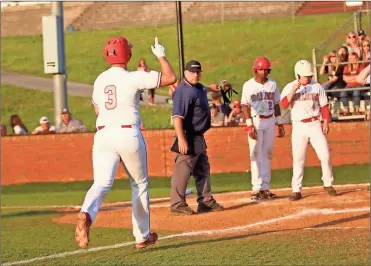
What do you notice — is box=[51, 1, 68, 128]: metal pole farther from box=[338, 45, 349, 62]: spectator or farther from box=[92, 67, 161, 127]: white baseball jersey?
box=[92, 67, 161, 127]: white baseball jersey

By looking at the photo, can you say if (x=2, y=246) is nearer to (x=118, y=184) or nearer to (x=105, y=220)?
(x=105, y=220)

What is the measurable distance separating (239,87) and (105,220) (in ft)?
70.1

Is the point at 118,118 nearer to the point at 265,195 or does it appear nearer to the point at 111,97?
the point at 111,97

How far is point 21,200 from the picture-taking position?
18391mm

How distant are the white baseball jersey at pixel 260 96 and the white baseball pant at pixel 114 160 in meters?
4.83

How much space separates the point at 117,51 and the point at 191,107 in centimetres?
333

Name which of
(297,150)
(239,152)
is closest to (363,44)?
(239,152)

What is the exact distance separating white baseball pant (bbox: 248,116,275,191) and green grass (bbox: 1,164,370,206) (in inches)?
120

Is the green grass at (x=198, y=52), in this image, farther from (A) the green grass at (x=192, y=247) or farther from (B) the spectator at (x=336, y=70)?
(A) the green grass at (x=192, y=247)

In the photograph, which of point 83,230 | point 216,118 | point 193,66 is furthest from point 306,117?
point 216,118

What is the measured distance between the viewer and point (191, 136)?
518 inches

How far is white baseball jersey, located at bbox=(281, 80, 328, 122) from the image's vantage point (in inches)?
552

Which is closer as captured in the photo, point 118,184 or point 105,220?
point 105,220

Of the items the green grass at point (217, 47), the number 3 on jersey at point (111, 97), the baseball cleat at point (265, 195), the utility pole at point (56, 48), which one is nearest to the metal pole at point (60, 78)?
the utility pole at point (56, 48)
